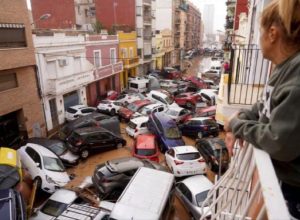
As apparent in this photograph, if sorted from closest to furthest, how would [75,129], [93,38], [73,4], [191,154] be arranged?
[191,154] < [75,129] < [93,38] < [73,4]

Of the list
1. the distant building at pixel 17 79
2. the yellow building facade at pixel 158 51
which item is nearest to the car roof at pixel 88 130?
the distant building at pixel 17 79

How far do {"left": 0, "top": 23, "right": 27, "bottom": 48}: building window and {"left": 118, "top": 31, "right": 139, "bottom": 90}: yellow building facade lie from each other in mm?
14270

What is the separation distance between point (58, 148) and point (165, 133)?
5695mm

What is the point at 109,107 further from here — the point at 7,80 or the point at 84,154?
the point at 7,80

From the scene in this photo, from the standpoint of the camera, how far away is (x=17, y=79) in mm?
13289

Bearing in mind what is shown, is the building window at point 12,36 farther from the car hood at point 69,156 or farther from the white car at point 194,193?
the white car at point 194,193

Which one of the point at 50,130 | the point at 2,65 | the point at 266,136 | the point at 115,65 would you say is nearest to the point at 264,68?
the point at 266,136

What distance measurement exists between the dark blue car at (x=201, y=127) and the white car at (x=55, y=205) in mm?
8962

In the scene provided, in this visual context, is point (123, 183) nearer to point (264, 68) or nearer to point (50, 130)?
point (264, 68)

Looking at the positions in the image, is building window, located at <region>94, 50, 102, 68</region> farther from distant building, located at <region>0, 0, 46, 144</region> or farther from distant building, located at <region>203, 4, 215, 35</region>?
distant building, located at <region>203, 4, 215, 35</region>

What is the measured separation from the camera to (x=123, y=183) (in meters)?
8.95

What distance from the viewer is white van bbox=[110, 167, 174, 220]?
640cm

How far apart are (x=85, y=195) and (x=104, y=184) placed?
758mm

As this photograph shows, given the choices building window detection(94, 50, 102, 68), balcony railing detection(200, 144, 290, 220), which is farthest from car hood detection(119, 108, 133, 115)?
balcony railing detection(200, 144, 290, 220)
